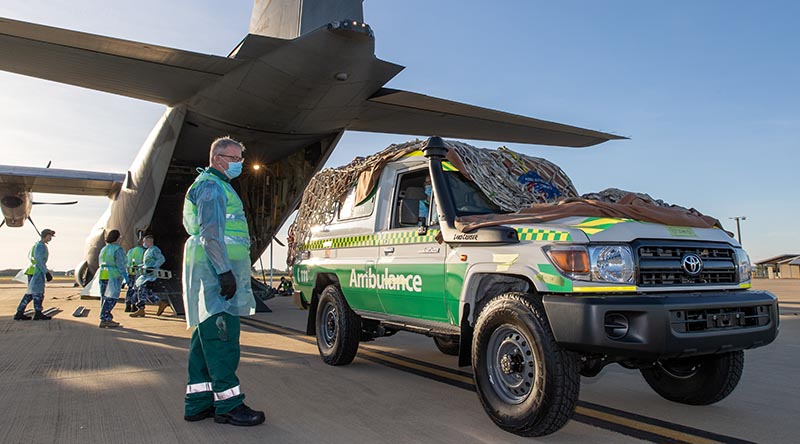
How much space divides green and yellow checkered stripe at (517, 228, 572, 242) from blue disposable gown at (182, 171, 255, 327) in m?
2.09

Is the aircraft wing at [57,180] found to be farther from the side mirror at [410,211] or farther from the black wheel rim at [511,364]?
the black wheel rim at [511,364]

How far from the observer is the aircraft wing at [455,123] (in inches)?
482

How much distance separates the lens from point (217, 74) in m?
10.7

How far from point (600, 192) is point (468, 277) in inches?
62.5

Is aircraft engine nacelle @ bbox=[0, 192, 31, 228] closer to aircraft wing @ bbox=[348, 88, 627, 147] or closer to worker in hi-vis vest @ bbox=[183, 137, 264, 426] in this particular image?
aircraft wing @ bbox=[348, 88, 627, 147]

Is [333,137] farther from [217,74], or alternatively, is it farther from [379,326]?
[379,326]

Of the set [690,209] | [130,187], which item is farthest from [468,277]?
[130,187]

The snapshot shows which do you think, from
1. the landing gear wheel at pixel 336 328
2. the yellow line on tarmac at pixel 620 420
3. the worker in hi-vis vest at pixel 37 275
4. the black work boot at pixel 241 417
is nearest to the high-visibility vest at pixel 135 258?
the worker in hi-vis vest at pixel 37 275

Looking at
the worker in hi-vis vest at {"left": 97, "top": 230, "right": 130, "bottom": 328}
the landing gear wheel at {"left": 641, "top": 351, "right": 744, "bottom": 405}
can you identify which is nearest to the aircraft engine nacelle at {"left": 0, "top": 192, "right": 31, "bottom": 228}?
the worker in hi-vis vest at {"left": 97, "top": 230, "right": 130, "bottom": 328}

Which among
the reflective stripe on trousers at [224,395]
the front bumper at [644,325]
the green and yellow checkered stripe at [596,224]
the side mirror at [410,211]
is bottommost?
the reflective stripe on trousers at [224,395]

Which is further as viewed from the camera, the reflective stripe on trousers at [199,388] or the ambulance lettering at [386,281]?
the ambulance lettering at [386,281]

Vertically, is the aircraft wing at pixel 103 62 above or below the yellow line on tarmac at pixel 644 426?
above

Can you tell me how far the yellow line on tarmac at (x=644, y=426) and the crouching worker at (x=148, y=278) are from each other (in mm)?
11551

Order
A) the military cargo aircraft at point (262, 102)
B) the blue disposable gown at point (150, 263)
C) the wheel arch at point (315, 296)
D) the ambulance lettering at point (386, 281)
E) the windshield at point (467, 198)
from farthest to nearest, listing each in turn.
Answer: the blue disposable gown at point (150, 263), the military cargo aircraft at point (262, 102), the wheel arch at point (315, 296), the ambulance lettering at point (386, 281), the windshield at point (467, 198)
